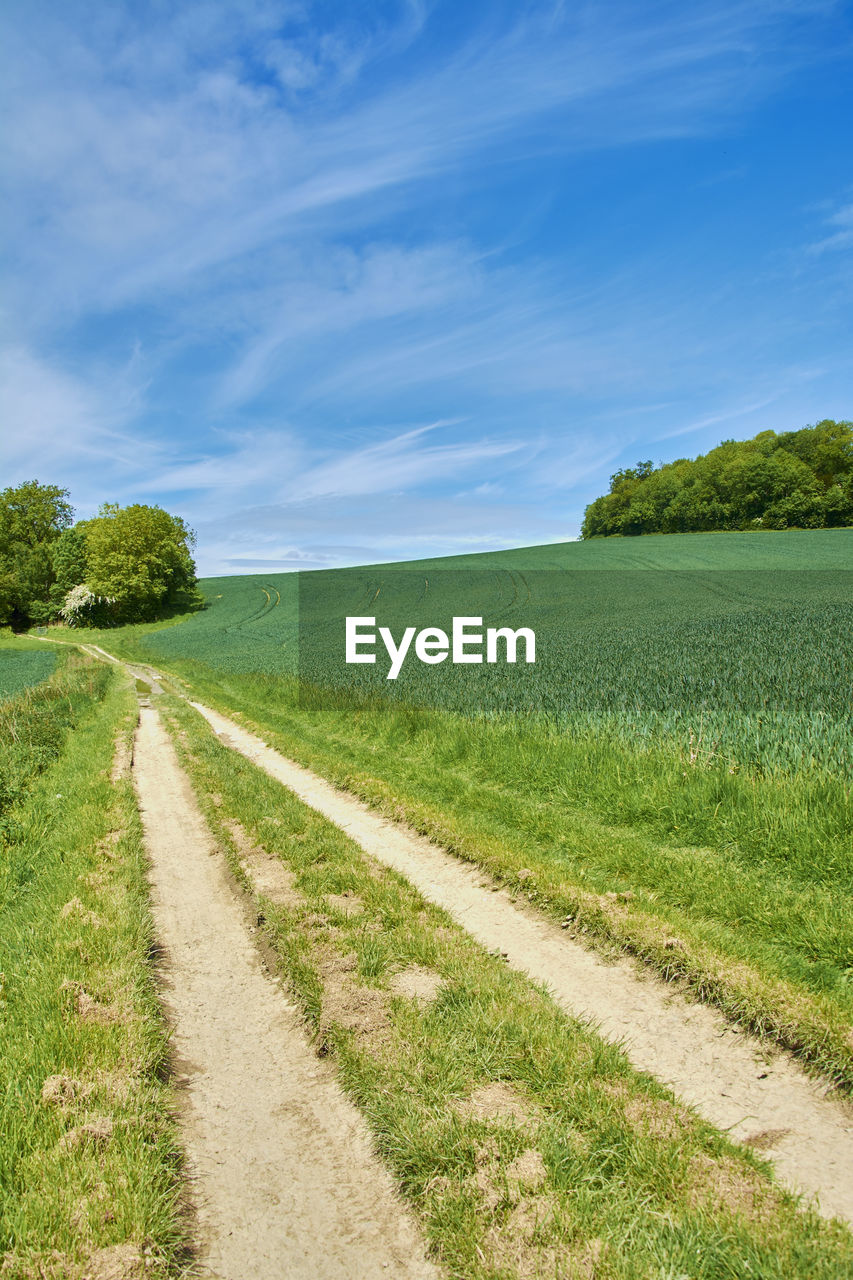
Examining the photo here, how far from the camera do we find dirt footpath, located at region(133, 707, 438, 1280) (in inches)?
112

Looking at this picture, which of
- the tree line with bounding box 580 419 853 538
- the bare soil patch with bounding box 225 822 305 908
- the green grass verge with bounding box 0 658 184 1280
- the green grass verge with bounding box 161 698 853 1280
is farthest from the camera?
the tree line with bounding box 580 419 853 538

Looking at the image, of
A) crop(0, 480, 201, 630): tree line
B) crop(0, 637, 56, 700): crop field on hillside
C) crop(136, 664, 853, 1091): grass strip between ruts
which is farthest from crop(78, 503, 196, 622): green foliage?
crop(136, 664, 853, 1091): grass strip between ruts

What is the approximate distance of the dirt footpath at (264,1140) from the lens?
2.86m

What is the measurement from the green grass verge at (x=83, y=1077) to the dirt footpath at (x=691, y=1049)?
9.00ft

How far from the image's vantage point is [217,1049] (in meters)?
4.38

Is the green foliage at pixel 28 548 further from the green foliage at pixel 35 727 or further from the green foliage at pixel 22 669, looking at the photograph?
the green foliage at pixel 35 727

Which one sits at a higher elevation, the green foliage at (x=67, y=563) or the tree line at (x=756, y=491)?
the tree line at (x=756, y=491)

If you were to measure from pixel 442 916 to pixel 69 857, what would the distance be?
4.87 metres

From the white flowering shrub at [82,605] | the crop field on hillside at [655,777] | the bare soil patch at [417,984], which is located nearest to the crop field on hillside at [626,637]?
the crop field on hillside at [655,777]

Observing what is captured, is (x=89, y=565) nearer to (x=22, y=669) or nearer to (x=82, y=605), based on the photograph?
(x=82, y=605)

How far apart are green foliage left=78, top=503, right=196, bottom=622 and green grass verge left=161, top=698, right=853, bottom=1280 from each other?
229ft

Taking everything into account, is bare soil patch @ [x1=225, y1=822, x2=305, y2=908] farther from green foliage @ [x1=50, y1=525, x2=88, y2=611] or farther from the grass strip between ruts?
green foliage @ [x1=50, y1=525, x2=88, y2=611]

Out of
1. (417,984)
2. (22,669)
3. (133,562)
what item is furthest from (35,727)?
(133,562)

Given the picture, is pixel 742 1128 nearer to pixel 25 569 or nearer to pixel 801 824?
pixel 801 824
